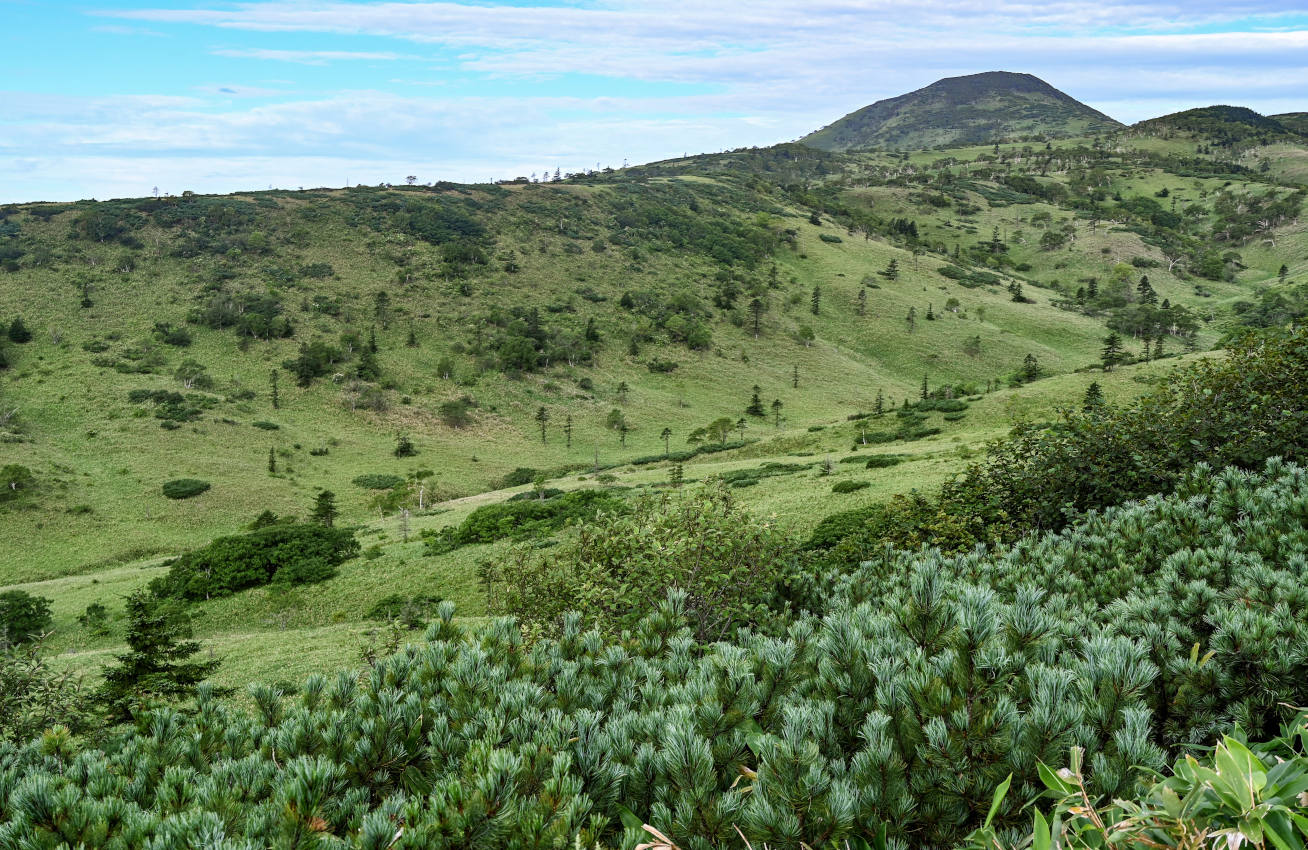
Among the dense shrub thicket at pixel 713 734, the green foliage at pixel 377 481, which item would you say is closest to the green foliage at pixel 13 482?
the green foliage at pixel 377 481

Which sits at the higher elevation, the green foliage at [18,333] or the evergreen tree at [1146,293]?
the evergreen tree at [1146,293]

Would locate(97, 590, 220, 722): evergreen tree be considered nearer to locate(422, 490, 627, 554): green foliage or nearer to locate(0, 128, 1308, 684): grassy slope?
locate(0, 128, 1308, 684): grassy slope

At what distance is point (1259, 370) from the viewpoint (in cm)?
1184

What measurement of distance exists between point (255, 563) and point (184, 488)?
79.3 feet

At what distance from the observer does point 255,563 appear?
3397 cm

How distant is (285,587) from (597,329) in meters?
67.1

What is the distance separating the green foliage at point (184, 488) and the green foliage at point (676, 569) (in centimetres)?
4956

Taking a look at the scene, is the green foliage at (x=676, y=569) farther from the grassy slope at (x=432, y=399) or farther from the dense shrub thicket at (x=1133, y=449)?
the grassy slope at (x=432, y=399)

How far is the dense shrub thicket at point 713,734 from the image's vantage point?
3105mm

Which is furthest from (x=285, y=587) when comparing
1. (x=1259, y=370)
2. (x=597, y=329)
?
(x=597, y=329)

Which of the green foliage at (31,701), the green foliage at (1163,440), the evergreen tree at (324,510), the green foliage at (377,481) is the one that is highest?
the green foliage at (1163,440)

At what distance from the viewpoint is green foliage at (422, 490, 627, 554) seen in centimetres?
3491

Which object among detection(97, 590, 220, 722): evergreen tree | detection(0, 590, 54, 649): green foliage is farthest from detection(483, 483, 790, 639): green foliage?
detection(0, 590, 54, 649): green foliage

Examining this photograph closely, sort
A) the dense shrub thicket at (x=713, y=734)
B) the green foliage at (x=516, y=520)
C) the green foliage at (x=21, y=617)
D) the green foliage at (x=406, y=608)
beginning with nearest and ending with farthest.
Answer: the dense shrub thicket at (x=713, y=734) < the green foliage at (x=406, y=608) < the green foliage at (x=21, y=617) < the green foliage at (x=516, y=520)
